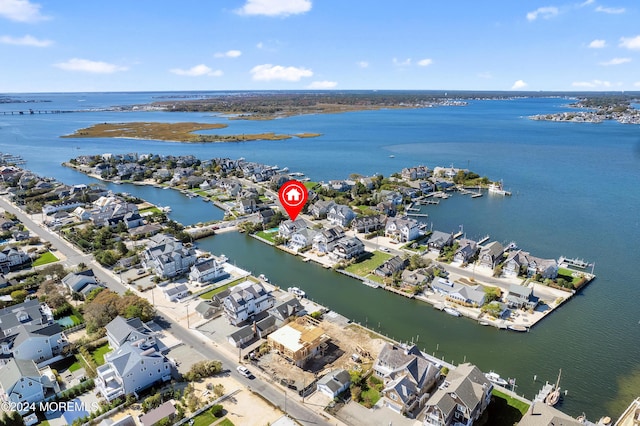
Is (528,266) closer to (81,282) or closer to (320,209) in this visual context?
(320,209)

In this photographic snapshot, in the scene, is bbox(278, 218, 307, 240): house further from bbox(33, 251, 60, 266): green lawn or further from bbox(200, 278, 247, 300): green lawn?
bbox(33, 251, 60, 266): green lawn

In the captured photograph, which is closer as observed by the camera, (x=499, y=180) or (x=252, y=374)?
(x=252, y=374)

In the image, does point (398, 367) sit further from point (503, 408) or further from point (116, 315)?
point (116, 315)

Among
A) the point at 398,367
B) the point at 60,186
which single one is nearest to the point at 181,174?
the point at 60,186

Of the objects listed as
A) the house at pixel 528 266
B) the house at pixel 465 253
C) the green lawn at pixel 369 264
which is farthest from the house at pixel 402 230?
the house at pixel 528 266

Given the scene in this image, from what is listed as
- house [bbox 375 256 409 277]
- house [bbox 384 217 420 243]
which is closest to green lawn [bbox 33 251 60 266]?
house [bbox 375 256 409 277]

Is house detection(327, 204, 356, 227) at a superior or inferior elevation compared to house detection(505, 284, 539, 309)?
superior

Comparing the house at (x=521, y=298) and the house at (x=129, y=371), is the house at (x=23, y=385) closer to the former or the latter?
the house at (x=129, y=371)
